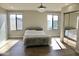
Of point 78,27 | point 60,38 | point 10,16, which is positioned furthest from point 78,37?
point 10,16

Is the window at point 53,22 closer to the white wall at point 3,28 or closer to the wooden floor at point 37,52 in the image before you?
the wooden floor at point 37,52

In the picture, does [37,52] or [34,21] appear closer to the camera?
[37,52]

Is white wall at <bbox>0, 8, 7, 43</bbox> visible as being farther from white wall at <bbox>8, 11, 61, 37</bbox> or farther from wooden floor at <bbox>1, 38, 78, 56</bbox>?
wooden floor at <bbox>1, 38, 78, 56</bbox>

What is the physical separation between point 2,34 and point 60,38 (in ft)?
3.57

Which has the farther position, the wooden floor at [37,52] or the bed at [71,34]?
the bed at [71,34]

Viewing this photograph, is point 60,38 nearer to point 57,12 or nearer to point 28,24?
point 57,12

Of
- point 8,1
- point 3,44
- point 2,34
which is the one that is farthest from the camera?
point 3,44

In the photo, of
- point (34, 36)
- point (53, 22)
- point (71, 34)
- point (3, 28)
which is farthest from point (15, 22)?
point (34, 36)

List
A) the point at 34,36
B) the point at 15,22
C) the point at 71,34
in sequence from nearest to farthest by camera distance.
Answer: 1. the point at 15,22
2. the point at 71,34
3. the point at 34,36

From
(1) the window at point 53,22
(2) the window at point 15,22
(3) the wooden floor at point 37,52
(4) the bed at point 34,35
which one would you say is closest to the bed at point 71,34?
(3) the wooden floor at point 37,52

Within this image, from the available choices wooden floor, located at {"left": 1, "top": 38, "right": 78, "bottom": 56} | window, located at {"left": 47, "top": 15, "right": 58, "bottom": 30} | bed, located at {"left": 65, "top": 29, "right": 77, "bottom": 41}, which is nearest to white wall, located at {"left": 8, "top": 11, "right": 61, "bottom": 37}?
window, located at {"left": 47, "top": 15, "right": 58, "bottom": 30}

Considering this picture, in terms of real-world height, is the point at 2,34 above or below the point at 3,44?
above

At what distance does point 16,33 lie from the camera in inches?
90.5

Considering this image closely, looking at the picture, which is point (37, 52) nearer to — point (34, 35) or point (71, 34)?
point (71, 34)
